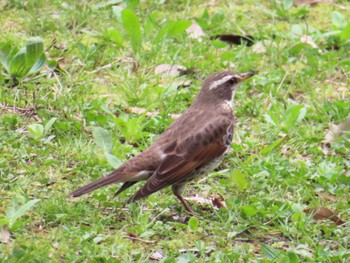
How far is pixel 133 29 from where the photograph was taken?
32.0 ft

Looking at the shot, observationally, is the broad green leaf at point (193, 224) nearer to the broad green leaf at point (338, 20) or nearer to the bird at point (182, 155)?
the bird at point (182, 155)

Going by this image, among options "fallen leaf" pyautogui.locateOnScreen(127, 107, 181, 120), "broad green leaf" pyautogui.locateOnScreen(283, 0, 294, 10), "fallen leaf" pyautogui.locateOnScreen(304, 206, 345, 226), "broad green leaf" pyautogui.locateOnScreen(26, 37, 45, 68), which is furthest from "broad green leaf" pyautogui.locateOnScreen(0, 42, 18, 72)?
"broad green leaf" pyautogui.locateOnScreen(283, 0, 294, 10)

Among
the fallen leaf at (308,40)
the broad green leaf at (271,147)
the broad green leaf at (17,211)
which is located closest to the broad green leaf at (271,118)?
the broad green leaf at (271,147)

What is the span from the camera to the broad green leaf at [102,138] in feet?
26.4

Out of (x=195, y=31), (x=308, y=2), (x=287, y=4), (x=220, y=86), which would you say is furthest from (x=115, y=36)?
(x=308, y=2)

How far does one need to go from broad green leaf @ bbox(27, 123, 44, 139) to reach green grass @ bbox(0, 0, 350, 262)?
0.01 m

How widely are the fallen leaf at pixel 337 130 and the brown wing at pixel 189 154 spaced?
1.38 metres

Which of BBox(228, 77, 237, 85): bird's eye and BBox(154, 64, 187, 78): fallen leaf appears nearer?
BBox(228, 77, 237, 85): bird's eye

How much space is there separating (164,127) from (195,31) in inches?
88.1

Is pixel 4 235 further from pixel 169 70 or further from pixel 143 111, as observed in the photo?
pixel 169 70

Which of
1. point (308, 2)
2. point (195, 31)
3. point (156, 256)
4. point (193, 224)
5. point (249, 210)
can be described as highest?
point (156, 256)

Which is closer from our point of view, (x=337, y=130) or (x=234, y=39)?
(x=337, y=130)

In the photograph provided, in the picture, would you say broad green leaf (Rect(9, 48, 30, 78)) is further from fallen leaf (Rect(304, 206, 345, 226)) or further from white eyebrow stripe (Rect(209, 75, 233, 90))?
fallen leaf (Rect(304, 206, 345, 226))

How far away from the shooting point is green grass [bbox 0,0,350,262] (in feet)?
22.5
